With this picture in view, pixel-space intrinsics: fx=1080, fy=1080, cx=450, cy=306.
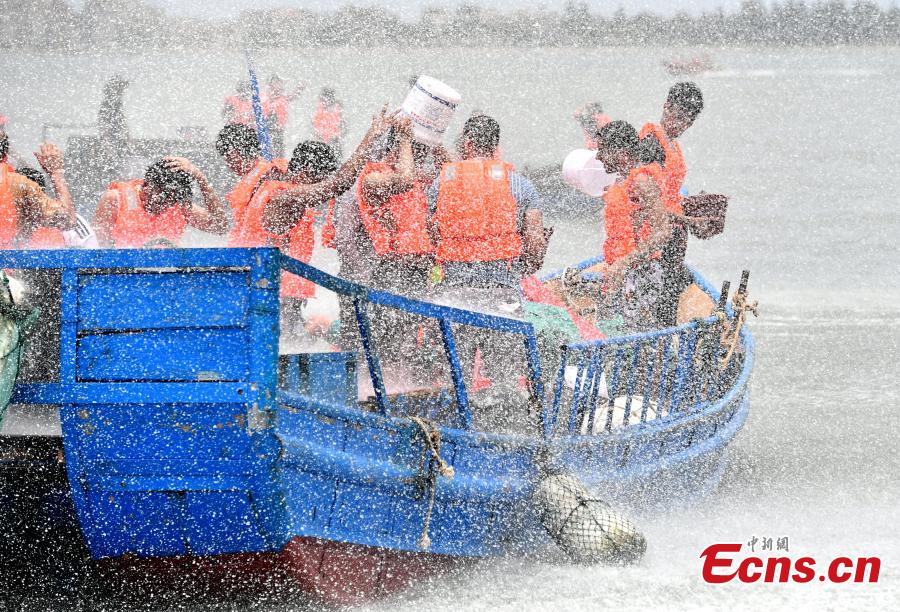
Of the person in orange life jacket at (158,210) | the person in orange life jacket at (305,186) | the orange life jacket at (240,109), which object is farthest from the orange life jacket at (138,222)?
the orange life jacket at (240,109)

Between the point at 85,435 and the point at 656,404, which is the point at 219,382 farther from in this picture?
the point at 656,404

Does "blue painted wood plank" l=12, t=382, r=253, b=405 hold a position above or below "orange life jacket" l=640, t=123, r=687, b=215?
below

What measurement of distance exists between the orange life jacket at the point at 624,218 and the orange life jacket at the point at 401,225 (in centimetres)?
114

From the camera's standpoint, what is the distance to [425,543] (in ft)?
14.6

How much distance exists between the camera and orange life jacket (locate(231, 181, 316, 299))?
573 centimetres

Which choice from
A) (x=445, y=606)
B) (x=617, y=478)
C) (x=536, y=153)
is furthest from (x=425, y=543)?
(x=536, y=153)

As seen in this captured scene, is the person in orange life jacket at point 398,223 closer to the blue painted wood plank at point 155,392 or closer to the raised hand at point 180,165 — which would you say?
the raised hand at point 180,165

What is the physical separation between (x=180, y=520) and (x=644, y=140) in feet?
12.6

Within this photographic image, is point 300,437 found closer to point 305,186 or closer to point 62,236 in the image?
point 305,186

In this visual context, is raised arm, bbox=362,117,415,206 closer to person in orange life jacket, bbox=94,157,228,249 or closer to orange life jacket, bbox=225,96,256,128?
person in orange life jacket, bbox=94,157,228,249

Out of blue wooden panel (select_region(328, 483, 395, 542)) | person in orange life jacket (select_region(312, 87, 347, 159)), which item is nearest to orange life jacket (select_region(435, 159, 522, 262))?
blue wooden panel (select_region(328, 483, 395, 542))

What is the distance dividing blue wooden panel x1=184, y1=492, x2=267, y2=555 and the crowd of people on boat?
2.04 meters

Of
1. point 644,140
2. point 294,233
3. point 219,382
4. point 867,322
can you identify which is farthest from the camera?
point 867,322

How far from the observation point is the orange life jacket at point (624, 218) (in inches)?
Answer: 249
